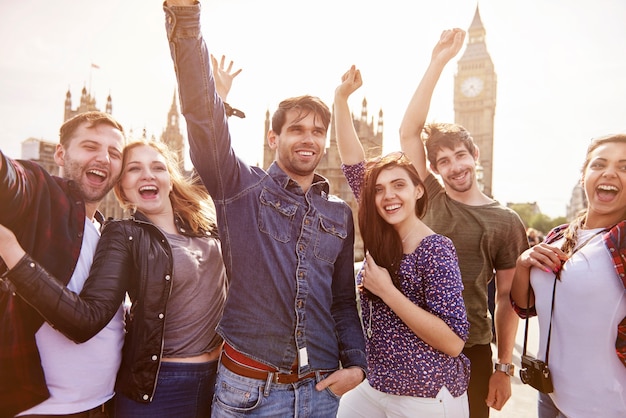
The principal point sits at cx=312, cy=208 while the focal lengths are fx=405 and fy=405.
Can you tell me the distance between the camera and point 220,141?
1.85m

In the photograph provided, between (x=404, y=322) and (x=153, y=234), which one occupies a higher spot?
(x=153, y=234)

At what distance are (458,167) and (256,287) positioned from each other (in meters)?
1.71

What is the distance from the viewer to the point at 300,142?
2.09 m

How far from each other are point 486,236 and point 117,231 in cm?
229

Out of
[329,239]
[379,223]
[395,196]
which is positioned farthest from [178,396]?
[395,196]

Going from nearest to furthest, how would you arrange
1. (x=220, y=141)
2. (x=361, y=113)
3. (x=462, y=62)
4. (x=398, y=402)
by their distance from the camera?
(x=220, y=141), (x=398, y=402), (x=361, y=113), (x=462, y=62)

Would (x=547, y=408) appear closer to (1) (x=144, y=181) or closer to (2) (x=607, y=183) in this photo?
(2) (x=607, y=183)

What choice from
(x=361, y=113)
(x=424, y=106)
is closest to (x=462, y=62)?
(x=361, y=113)

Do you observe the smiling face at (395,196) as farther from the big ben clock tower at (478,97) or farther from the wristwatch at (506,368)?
the big ben clock tower at (478,97)

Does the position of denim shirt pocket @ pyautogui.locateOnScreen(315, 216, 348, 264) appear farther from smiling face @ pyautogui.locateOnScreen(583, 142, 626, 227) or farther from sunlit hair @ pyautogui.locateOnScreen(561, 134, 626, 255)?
smiling face @ pyautogui.locateOnScreen(583, 142, 626, 227)

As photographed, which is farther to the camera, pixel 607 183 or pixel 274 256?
pixel 607 183

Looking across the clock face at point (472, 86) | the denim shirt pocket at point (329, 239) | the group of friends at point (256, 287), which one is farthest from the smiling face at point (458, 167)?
the clock face at point (472, 86)

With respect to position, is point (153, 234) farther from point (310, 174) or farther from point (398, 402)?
point (398, 402)

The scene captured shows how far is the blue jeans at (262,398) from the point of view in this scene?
6.05 feet
